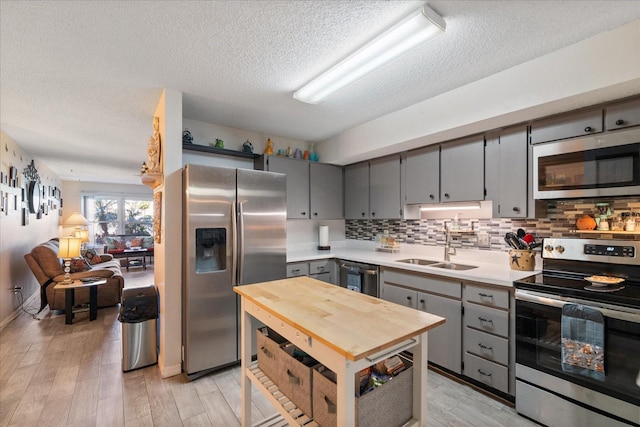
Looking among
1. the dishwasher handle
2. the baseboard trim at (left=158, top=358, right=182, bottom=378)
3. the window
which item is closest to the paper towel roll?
the dishwasher handle

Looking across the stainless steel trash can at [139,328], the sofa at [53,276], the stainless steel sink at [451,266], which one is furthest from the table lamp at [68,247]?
the stainless steel sink at [451,266]

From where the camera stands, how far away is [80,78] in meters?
2.34

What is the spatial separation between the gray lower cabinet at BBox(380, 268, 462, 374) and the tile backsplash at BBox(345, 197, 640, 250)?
28.0 inches

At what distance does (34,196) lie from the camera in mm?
4973

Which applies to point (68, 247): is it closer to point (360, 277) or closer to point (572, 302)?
point (360, 277)

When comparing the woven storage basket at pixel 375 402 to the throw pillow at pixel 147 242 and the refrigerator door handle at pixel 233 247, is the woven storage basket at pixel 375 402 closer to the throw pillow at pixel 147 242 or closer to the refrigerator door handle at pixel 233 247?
the refrigerator door handle at pixel 233 247

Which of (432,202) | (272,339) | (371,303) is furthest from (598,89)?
(272,339)

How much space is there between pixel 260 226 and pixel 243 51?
1.49 meters

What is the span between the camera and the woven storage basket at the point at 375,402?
1.16 metres

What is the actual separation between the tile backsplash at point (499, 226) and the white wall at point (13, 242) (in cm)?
468

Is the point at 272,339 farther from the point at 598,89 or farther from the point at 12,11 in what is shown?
the point at 598,89

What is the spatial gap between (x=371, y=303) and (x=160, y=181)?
7.42ft

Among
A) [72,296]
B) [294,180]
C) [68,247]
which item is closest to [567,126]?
[294,180]

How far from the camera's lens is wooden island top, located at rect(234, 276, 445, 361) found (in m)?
1.10
